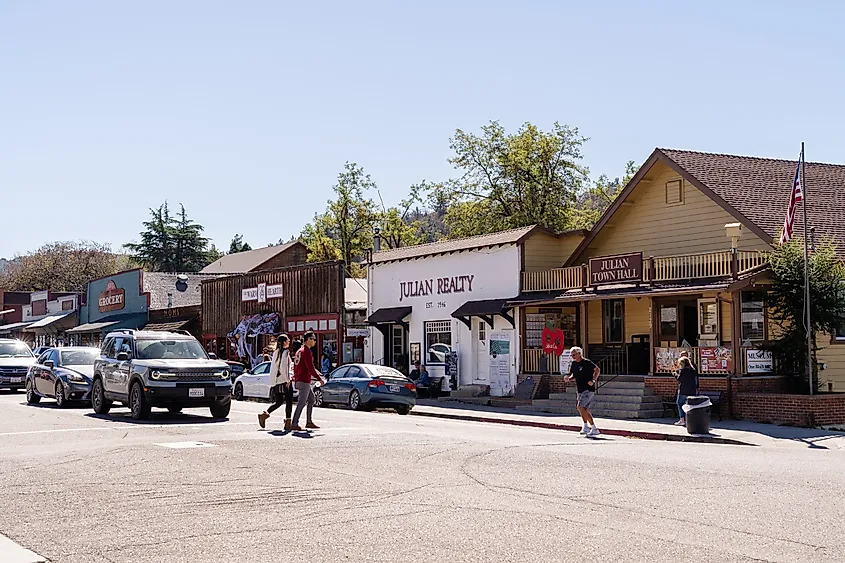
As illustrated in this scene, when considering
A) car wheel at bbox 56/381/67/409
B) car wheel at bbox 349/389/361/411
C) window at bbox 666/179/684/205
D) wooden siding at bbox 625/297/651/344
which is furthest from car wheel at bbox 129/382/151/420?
window at bbox 666/179/684/205

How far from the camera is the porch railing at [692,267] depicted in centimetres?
2431

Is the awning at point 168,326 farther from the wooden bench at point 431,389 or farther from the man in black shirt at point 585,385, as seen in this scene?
the man in black shirt at point 585,385

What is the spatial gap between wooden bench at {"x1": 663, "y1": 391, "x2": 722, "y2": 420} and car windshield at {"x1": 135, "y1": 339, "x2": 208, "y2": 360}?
423 inches

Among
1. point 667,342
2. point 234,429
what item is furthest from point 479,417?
point 234,429

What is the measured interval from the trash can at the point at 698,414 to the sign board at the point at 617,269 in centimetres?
676

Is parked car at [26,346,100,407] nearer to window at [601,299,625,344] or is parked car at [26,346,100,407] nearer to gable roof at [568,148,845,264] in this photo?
window at [601,299,625,344]

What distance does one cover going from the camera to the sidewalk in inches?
738

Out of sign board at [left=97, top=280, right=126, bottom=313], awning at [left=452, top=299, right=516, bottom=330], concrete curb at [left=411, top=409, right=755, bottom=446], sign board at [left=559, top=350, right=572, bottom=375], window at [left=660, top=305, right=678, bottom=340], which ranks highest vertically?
sign board at [left=97, top=280, right=126, bottom=313]

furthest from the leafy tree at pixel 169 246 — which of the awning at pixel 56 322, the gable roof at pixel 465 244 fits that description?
the gable roof at pixel 465 244

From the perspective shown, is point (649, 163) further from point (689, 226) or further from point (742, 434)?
point (742, 434)

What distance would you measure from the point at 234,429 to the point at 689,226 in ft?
52.6

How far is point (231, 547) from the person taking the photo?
808 cm

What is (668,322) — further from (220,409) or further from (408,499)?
(408,499)

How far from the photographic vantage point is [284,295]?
43.8 m
